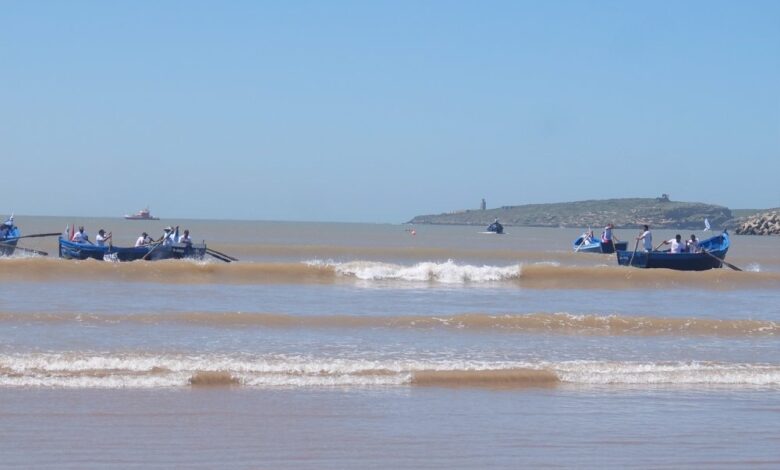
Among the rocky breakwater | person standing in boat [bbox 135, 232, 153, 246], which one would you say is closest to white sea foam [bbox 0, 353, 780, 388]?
person standing in boat [bbox 135, 232, 153, 246]

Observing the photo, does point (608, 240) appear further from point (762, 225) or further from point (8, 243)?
point (762, 225)

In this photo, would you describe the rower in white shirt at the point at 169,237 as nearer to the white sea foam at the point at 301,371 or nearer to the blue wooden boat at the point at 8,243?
the blue wooden boat at the point at 8,243

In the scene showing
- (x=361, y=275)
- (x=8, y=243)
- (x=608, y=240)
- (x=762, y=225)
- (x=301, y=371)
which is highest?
(x=762, y=225)

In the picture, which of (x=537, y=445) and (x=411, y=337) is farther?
(x=411, y=337)

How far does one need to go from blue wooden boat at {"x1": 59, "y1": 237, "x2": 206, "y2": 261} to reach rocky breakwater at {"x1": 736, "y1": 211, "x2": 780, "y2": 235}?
112 m

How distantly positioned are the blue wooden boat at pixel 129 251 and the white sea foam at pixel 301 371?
20.9 metres

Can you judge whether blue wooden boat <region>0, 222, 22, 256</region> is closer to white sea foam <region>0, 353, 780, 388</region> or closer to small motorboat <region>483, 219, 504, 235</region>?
white sea foam <region>0, 353, 780, 388</region>

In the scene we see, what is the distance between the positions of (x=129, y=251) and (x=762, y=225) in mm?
116328

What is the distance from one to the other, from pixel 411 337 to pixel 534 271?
15.3m

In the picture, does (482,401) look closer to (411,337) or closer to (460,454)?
(460,454)

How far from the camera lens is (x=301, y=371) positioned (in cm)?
1203

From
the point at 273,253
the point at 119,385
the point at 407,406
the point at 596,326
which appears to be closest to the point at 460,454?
the point at 407,406

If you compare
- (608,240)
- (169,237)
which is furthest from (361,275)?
(608,240)

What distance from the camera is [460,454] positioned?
8469mm
